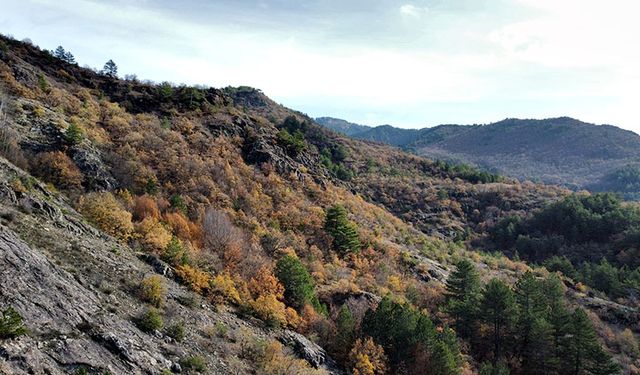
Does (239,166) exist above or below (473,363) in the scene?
above

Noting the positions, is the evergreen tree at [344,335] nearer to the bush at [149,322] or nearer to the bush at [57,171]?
the bush at [149,322]

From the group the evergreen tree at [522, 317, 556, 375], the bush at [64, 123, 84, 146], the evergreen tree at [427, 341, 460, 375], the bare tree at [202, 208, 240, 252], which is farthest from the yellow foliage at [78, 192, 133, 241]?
the evergreen tree at [522, 317, 556, 375]

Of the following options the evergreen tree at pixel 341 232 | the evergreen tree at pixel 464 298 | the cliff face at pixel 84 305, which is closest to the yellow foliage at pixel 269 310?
the cliff face at pixel 84 305

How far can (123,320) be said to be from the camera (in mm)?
21250

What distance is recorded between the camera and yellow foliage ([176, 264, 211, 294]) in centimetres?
2992

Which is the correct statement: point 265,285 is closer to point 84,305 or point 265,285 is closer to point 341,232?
point 84,305

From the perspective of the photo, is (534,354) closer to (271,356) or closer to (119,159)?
(271,356)

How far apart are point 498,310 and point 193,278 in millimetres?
35081

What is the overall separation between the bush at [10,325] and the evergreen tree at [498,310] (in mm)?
45099

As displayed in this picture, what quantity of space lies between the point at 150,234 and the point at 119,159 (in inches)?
697

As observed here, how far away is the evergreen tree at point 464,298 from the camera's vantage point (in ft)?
162

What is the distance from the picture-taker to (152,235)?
1291 inches

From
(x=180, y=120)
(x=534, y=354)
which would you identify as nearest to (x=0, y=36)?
(x=180, y=120)

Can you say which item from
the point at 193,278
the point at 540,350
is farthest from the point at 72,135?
the point at 540,350
